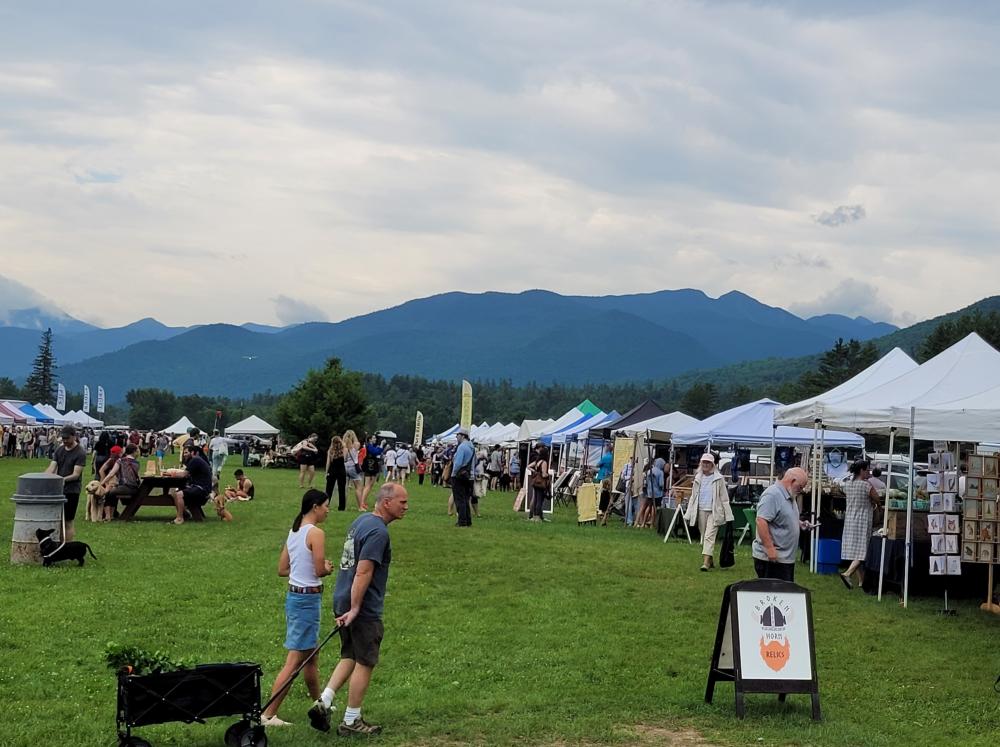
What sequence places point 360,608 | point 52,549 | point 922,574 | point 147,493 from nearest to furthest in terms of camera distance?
point 360,608
point 52,549
point 922,574
point 147,493

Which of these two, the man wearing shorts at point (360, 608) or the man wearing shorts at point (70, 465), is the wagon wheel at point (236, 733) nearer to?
the man wearing shorts at point (360, 608)

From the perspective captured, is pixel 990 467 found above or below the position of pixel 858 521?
above

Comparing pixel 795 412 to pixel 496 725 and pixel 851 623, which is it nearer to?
pixel 851 623

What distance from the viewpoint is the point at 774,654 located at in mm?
8070

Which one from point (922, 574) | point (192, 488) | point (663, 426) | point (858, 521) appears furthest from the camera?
point (663, 426)

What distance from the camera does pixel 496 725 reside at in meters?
7.43

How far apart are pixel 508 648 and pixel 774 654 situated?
270 cm

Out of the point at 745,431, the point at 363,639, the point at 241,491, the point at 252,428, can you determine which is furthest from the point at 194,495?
the point at 252,428

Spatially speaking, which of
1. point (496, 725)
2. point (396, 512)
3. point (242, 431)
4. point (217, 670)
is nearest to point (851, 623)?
point (496, 725)

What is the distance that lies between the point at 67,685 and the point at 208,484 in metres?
13.3

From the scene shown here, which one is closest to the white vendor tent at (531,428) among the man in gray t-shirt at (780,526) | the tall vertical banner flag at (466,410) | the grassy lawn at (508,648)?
the tall vertical banner flag at (466,410)

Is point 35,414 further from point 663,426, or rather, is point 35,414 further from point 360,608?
point 360,608

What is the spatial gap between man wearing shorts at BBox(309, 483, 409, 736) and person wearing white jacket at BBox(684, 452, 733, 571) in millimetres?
10159

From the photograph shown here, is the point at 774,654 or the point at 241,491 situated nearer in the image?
the point at 774,654
